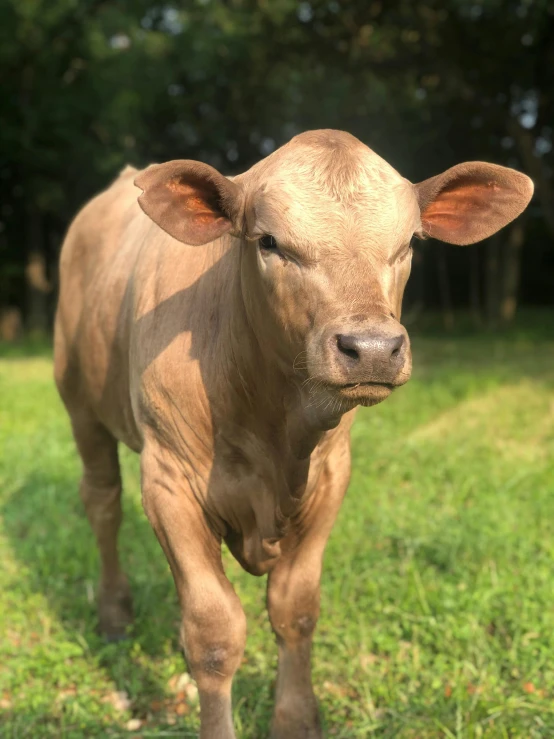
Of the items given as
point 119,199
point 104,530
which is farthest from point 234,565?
point 119,199

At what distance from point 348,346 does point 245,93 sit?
17466mm

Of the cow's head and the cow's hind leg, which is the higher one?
the cow's head

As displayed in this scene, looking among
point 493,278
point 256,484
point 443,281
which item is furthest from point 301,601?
point 443,281

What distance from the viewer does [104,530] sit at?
12.9 ft

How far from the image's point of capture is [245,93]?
60.2 ft

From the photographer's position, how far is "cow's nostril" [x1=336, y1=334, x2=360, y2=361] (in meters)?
1.96

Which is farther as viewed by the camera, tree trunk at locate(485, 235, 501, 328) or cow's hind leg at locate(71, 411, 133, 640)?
tree trunk at locate(485, 235, 501, 328)

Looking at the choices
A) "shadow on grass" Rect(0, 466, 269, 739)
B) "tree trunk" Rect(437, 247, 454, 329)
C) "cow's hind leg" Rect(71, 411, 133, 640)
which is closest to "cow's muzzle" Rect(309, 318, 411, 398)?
"shadow on grass" Rect(0, 466, 269, 739)

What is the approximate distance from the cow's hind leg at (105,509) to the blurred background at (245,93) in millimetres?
9098

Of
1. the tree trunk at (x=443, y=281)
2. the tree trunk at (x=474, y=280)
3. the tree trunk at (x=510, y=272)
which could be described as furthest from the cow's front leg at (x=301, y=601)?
the tree trunk at (x=443, y=281)

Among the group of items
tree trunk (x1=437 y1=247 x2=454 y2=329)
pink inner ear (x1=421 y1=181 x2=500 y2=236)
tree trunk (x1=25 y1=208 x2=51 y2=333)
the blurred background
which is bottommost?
tree trunk (x1=437 y1=247 x2=454 y2=329)

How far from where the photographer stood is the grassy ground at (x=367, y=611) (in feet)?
10.2

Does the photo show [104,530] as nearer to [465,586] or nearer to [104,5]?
[465,586]

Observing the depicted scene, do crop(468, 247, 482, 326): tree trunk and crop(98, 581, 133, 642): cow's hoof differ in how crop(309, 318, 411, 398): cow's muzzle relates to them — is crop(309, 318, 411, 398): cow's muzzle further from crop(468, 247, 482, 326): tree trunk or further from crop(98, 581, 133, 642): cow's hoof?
crop(468, 247, 482, 326): tree trunk
